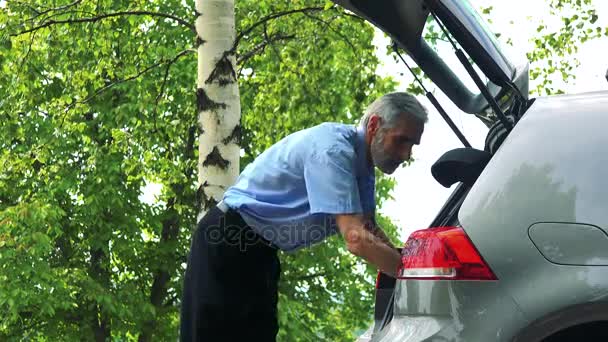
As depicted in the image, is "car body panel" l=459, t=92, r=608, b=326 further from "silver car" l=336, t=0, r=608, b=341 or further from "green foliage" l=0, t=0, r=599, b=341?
"green foliage" l=0, t=0, r=599, b=341

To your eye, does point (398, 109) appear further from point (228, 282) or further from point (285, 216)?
point (228, 282)

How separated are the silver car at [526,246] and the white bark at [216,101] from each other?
3.83 m

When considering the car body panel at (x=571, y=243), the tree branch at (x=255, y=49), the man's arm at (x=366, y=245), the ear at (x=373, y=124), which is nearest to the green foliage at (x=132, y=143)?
the tree branch at (x=255, y=49)

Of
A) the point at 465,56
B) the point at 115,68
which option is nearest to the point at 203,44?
the point at 465,56

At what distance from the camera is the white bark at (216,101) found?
22.2 feet

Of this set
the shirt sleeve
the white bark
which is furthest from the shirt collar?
the white bark

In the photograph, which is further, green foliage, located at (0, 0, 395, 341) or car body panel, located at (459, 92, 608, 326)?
green foliage, located at (0, 0, 395, 341)

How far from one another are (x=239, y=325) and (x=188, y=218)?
1292 centimetres

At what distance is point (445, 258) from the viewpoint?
283 cm

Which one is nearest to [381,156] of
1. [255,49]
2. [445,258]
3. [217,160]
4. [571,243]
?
[445,258]

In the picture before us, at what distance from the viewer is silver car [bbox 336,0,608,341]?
2.66m

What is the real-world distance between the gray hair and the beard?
6cm

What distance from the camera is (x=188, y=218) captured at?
54.9ft

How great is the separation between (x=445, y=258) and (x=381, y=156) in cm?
78
